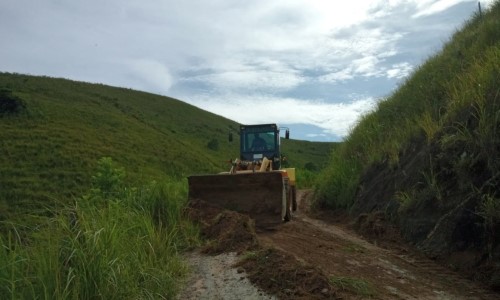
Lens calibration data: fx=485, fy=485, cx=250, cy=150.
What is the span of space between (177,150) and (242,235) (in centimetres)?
4832

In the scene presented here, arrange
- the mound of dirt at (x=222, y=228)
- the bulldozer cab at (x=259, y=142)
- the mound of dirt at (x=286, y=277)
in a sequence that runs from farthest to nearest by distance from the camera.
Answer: the bulldozer cab at (x=259, y=142), the mound of dirt at (x=222, y=228), the mound of dirt at (x=286, y=277)

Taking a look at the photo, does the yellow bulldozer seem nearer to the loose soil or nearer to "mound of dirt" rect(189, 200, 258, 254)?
"mound of dirt" rect(189, 200, 258, 254)

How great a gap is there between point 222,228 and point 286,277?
307 centimetres

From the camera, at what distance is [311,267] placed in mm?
5469

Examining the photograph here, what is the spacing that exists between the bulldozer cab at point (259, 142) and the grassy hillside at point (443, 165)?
6.45 feet

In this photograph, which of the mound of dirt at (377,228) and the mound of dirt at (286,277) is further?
the mound of dirt at (377,228)

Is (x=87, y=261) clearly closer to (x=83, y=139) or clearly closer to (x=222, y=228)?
(x=222, y=228)

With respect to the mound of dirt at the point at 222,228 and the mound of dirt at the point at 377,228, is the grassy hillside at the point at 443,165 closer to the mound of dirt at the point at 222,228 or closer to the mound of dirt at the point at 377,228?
the mound of dirt at the point at 377,228

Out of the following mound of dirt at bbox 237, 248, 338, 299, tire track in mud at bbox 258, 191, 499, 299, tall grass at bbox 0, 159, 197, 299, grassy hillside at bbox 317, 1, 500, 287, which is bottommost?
tire track in mud at bbox 258, 191, 499, 299

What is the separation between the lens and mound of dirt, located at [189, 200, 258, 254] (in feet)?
23.7

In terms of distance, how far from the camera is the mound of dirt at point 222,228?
284 inches

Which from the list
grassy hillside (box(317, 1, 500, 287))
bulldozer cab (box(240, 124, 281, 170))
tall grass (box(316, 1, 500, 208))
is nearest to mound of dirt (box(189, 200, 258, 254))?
grassy hillside (box(317, 1, 500, 287))

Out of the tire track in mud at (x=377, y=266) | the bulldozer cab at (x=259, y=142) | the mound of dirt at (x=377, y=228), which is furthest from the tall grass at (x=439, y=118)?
the bulldozer cab at (x=259, y=142)

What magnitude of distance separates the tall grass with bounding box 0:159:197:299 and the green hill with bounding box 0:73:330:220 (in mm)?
16886
